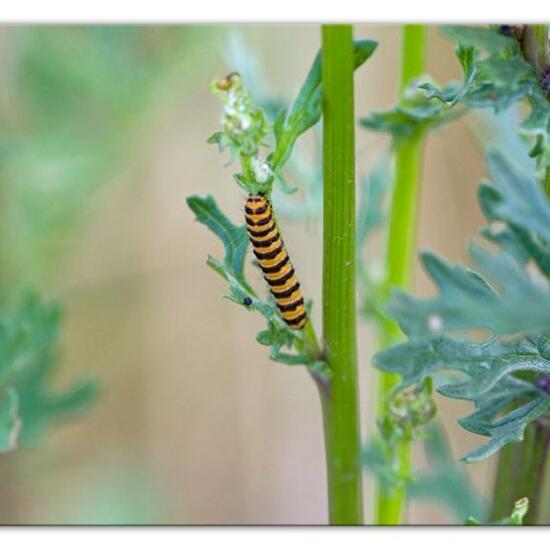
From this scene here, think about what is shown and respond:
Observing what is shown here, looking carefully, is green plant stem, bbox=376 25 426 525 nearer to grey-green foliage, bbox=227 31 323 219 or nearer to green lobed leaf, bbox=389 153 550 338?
grey-green foliage, bbox=227 31 323 219

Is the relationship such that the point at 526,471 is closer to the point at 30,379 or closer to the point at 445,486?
the point at 445,486

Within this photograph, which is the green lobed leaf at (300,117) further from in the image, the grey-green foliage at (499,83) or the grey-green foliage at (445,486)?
the grey-green foliage at (445,486)

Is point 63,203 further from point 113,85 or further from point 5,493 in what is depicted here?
point 5,493

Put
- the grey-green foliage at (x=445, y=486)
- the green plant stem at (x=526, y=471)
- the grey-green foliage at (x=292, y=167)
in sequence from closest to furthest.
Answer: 1. the green plant stem at (x=526, y=471)
2. the grey-green foliage at (x=292, y=167)
3. the grey-green foliage at (x=445, y=486)

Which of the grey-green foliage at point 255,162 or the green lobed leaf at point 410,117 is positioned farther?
the green lobed leaf at point 410,117

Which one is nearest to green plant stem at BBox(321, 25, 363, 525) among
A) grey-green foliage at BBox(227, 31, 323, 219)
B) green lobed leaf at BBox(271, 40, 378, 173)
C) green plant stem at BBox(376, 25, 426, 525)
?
green lobed leaf at BBox(271, 40, 378, 173)

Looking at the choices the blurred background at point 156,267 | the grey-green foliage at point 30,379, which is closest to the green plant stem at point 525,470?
the grey-green foliage at point 30,379
